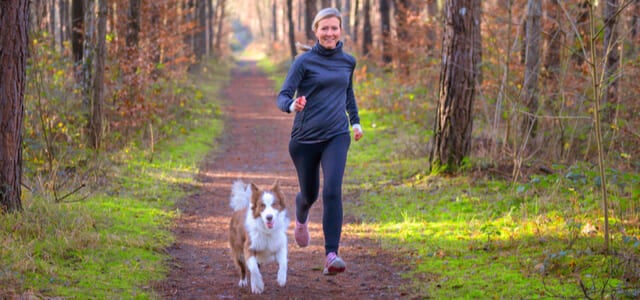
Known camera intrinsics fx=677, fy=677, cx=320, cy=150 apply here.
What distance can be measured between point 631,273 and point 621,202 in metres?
2.34

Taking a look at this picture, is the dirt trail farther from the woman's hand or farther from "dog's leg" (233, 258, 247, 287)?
the woman's hand

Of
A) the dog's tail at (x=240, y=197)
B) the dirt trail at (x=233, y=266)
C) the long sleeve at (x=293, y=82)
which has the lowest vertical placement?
the dirt trail at (x=233, y=266)

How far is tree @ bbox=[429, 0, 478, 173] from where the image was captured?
10281 mm

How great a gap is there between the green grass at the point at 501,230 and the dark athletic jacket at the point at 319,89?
172 centimetres

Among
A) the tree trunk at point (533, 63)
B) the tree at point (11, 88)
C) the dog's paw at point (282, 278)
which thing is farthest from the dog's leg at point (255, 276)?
the tree trunk at point (533, 63)

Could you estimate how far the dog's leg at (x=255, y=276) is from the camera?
231 inches

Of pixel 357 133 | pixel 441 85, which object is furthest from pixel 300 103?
pixel 441 85

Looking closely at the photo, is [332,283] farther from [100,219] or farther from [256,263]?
[100,219]

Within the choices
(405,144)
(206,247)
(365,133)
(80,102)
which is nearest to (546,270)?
(206,247)

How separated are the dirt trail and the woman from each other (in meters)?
0.44

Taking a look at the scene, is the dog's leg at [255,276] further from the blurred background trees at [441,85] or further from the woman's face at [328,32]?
the blurred background trees at [441,85]

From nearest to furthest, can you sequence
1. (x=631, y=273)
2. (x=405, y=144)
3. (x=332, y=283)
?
(x=631, y=273) → (x=332, y=283) → (x=405, y=144)

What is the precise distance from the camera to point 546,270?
243 inches

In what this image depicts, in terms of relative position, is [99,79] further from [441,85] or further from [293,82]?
[293,82]
